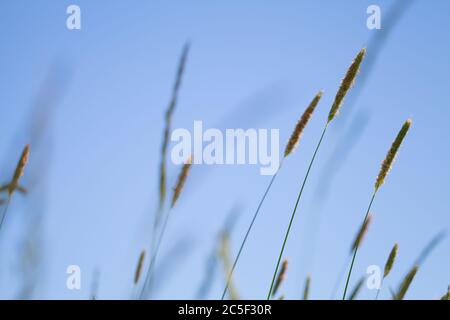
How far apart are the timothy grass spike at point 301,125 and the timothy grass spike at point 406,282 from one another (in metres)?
0.65

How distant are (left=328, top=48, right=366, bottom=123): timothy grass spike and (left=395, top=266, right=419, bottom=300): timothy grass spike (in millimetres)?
665

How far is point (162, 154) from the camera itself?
1.38 metres

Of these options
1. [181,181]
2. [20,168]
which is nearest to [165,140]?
[181,181]

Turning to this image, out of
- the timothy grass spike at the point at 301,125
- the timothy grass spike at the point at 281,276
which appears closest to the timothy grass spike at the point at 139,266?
the timothy grass spike at the point at 281,276

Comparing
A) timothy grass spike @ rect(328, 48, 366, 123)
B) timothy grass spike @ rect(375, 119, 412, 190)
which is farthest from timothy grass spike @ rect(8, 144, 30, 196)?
timothy grass spike @ rect(375, 119, 412, 190)

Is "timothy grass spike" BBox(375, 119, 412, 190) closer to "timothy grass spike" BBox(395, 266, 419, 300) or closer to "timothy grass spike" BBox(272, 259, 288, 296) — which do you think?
"timothy grass spike" BBox(395, 266, 419, 300)

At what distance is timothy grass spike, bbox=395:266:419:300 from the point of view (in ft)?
5.87

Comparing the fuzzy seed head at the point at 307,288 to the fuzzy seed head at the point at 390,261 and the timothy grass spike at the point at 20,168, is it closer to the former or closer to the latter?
the fuzzy seed head at the point at 390,261

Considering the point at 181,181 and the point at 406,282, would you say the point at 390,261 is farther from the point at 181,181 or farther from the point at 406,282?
the point at 181,181

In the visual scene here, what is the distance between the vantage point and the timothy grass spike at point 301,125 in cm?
203

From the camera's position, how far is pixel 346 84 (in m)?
2.07
